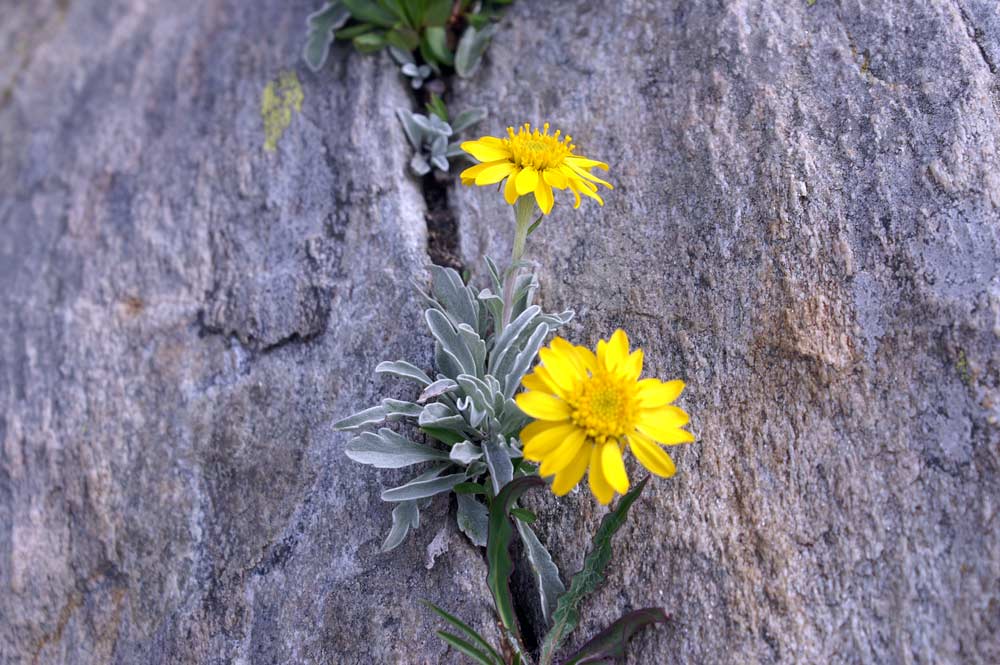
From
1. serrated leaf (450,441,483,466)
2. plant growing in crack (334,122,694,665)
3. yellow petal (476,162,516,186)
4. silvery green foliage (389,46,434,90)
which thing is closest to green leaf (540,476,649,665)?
plant growing in crack (334,122,694,665)

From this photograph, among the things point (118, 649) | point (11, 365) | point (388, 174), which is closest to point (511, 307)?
point (388, 174)

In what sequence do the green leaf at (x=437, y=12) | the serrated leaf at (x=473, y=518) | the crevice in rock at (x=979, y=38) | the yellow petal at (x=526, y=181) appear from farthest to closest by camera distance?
the green leaf at (x=437, y=12), the crevice in rock at (x=979, y=38), the serrated leaf at (x=473, y=518), the yellow petal at (x=526, y=181)

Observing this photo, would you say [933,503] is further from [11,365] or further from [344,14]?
[11,365]

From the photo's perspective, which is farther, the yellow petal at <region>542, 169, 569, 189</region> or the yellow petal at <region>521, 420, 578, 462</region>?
the yellow petal at <region>542, 169, 569, 189</region>

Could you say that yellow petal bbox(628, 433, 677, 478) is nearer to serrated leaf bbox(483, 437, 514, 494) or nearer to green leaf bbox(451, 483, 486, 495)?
serrated leaf bbox(483, 437, 514, 494)

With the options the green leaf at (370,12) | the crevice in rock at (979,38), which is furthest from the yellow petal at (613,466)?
the green leaf at (370,12)

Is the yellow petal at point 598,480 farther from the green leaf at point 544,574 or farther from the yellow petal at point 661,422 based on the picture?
the green leaf at point 544,574
